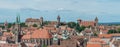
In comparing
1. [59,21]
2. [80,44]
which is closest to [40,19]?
[59,21]

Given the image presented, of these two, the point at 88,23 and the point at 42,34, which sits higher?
the point at 42,34

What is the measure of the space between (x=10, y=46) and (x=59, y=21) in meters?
90.3

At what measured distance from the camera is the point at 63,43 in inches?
2832

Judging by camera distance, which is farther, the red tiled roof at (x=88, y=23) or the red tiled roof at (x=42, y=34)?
the red tiled roof at (x=88, y=23)

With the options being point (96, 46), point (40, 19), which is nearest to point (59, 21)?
point (40, 19)

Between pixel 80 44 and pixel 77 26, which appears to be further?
pixel 77 26

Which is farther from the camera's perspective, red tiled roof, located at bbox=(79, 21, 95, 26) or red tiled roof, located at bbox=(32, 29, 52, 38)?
red tiled roof, located at bbox=(79, 21, 95, 26)

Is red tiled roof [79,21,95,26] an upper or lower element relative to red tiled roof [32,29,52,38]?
lower

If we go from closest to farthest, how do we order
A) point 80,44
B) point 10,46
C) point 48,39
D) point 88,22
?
point 10,46, point 80,44, point 48,39, point 88,22

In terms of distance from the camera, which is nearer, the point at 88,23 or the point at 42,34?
the point at 42,34

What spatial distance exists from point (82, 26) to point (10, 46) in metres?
84.4

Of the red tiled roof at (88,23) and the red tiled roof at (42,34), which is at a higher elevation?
the red tiled roof at (42,34)

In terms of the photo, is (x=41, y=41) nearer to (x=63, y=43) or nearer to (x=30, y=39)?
(x=30, y=39)

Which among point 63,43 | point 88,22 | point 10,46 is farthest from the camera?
point 88,22
